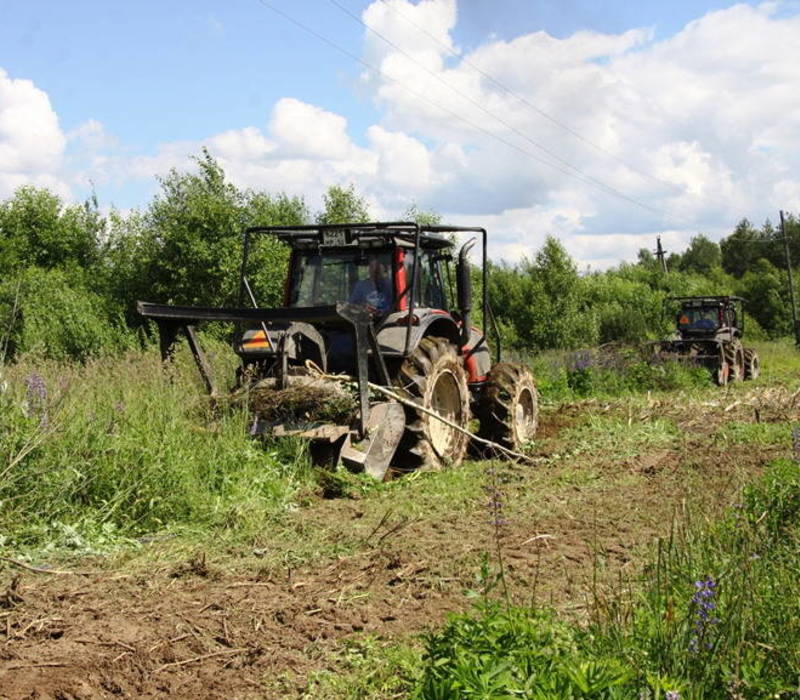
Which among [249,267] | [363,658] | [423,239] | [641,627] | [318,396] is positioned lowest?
[363,658]

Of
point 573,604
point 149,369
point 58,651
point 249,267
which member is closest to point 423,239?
point 149,369

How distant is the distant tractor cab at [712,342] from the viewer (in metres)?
20.3

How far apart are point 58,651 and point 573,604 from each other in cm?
236

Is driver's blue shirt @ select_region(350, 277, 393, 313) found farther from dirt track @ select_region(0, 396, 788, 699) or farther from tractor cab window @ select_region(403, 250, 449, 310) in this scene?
dirt track @ select_region(0, 396, 788, 699)

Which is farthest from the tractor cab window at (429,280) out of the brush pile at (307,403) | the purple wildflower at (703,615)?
the purple wildflower at (703,615)

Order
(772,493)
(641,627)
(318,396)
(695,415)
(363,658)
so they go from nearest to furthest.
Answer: (641,627), (363,658), (772,493), (318,396), (695,415)

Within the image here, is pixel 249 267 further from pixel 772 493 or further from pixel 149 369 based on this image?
pixel 772 493

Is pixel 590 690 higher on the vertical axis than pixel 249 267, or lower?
lower

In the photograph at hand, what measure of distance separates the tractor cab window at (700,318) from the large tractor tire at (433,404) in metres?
14.6

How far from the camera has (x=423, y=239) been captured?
9.02 metres

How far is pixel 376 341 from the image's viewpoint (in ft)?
24.9

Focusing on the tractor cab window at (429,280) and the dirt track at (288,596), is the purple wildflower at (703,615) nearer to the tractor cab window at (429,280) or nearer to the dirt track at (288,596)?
the dirt track at (288,596)

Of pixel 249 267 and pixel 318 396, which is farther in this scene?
pixel 249 267

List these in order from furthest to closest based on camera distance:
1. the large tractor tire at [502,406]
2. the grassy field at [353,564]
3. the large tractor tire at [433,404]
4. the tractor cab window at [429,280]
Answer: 1. the large tractor tire at [502,406]
2. the tractor cab window at [429,280]
3. the large tractor tire at [433,404]
4. the grassy field at [353,564]
